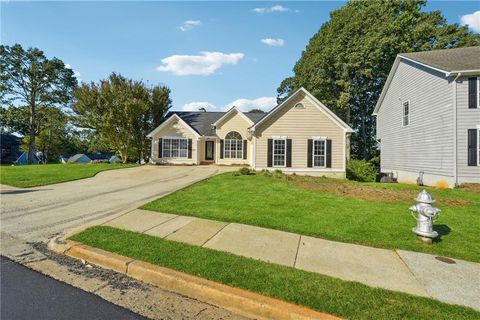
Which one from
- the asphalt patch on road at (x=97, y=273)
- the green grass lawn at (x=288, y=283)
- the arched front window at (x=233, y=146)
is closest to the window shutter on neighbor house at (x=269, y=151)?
the arched front window at (x=233, y=146)

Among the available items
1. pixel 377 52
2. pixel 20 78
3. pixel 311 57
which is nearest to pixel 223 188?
pixel 377 52

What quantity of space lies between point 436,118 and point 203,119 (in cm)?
1831

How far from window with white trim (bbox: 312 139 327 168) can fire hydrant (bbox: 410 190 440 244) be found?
11.6 m

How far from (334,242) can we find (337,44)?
29843 millimetres

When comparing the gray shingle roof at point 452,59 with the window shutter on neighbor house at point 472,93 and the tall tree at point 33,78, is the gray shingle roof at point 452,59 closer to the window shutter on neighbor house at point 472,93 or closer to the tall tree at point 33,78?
the window shutter on neighbor house at point 472,93

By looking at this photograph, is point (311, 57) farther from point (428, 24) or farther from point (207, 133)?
point (207, 133)

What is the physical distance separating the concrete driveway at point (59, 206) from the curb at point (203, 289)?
190 cm

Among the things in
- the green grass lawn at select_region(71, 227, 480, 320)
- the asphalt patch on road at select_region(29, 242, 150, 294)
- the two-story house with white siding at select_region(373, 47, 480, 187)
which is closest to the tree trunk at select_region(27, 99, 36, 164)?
the asphalt patch on road at select_region(29, 242, 150, 294)

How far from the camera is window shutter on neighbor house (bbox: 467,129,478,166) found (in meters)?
12.4

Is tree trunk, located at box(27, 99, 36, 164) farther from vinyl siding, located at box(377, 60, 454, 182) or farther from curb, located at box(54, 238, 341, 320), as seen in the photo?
vinyl siding, located at box(377, 60, 454, 182)

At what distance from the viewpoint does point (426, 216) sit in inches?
195

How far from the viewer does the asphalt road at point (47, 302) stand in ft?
9.31

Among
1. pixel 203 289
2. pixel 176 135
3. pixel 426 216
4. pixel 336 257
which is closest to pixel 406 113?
pixel 426 216

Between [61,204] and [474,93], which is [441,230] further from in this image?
[474,93]
